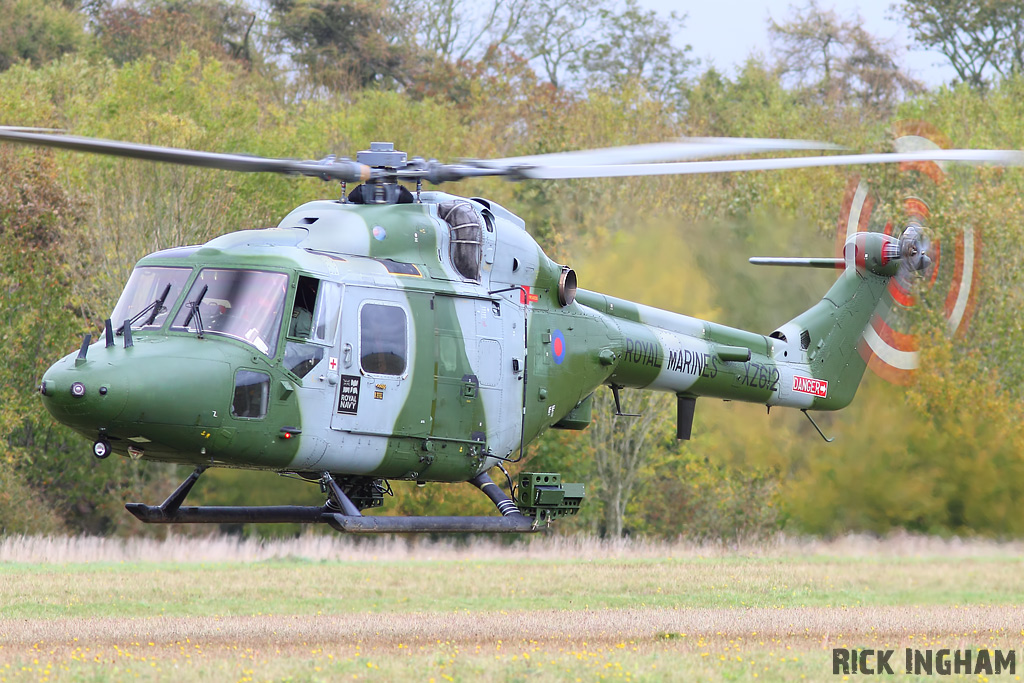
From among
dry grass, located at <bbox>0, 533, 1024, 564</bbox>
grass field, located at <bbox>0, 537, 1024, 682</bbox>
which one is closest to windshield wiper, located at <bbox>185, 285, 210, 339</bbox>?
grass field, located at <bbox>0, 537, 1024, 682</bbox>

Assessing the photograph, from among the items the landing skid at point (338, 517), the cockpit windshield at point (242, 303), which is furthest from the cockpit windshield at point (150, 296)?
the landing skid at point (338, 517)

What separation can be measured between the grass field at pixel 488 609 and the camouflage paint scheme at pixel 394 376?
1805mm

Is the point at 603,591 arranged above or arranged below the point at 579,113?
below

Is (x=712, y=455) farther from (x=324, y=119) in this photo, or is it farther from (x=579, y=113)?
(x=324, y=119)

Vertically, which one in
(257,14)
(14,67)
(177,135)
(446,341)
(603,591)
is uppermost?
(257,14)

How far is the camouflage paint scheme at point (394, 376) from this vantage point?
11141 millimetres

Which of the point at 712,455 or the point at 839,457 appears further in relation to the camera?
the point at 712,455

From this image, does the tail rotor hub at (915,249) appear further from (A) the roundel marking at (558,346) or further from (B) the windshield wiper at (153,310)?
(B) the windshield wiper at (153,310)

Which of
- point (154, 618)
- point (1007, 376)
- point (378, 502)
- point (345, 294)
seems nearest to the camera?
point (345, 294)

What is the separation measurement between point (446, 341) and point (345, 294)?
116cm

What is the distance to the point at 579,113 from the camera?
37.8m

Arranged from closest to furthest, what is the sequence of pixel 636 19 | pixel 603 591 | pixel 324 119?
pixel 603 591, pixel 324 119, pixel 636 19

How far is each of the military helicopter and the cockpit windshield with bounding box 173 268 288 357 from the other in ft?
0.05

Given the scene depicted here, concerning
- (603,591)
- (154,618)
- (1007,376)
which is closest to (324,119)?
(1007,376)
